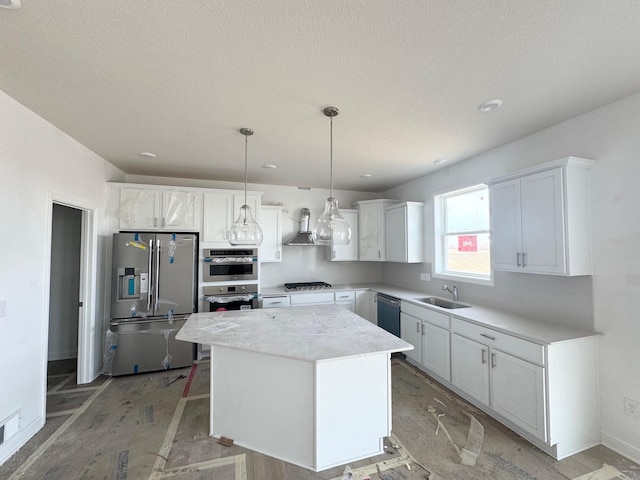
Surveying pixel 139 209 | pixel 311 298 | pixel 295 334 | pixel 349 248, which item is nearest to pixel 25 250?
pixel 139 209

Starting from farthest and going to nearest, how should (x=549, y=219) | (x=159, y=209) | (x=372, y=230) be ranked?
(x=372, y=230) < (x=159, y=209) < (x=549, y=219)

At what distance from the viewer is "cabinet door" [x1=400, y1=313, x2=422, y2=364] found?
337 cm

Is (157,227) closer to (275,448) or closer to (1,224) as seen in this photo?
(1,224)

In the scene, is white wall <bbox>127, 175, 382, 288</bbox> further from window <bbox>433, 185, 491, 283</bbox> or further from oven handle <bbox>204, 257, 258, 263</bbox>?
window <bbox>433, 185, 491, 283</bbox>

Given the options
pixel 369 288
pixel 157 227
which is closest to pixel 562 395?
pixel 369 288

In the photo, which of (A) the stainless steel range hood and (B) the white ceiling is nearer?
(B) the white ceiling

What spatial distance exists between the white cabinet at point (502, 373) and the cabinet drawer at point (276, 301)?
2.29m

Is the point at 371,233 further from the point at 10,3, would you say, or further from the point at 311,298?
the point at 10,3

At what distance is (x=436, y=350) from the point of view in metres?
3.09

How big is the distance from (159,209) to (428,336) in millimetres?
3832

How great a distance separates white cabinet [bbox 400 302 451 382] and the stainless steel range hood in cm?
180

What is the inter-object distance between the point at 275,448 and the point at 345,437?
0.52 m

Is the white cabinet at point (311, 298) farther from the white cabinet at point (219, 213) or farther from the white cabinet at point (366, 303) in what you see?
the white cabinet at point (219, 213)

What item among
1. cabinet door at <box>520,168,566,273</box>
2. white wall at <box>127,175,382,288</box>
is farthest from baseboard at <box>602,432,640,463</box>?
white wall at <box>127,175,382,288</box>
